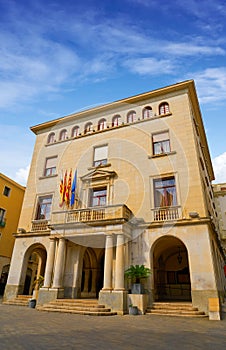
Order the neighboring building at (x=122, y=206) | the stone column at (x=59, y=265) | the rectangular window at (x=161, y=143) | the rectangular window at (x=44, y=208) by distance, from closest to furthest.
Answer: the neighboring building at (x=122, y=206) → the stone column at (x=59, y=265) → the rectangular window at (x=161, y=143) → the rectangular window at (x=44, y=208)

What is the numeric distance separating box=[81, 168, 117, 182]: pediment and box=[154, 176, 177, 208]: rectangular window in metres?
3.24

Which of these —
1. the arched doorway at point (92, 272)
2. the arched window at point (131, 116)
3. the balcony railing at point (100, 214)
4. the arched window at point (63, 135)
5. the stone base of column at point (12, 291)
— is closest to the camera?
the balcony railing at point (100, 214)

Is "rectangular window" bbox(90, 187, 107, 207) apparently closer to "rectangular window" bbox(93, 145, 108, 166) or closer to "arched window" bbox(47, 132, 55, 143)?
"rectangular window" bbox(93, 145, 108, 166)

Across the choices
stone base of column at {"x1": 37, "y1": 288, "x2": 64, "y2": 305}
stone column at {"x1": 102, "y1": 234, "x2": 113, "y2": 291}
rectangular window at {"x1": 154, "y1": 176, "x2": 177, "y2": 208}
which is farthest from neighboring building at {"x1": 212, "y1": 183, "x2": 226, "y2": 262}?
stone base of column at {"x1": 37, "y1": 288, "x2": 64, "y2": 305}

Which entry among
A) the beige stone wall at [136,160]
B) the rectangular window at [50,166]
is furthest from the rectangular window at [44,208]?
the rectangular window at [50,166]

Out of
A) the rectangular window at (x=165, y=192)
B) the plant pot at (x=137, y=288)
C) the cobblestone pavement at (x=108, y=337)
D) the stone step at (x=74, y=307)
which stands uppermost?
the rectangular window at (x=165, y=192)

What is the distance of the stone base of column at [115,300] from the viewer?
11.1 metres

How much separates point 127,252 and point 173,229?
2.92m

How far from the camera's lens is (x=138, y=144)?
682 inches

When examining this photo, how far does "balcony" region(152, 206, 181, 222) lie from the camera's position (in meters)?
13.7

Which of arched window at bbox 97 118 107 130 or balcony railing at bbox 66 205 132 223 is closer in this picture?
balcony railing at bbox 66 205 132 223

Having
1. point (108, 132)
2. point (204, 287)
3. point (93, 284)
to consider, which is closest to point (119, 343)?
point (204, 287)

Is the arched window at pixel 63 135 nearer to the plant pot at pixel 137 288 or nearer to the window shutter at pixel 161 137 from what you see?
the window shutter at pixel 161 137

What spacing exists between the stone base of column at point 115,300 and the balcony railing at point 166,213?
15.1ft
